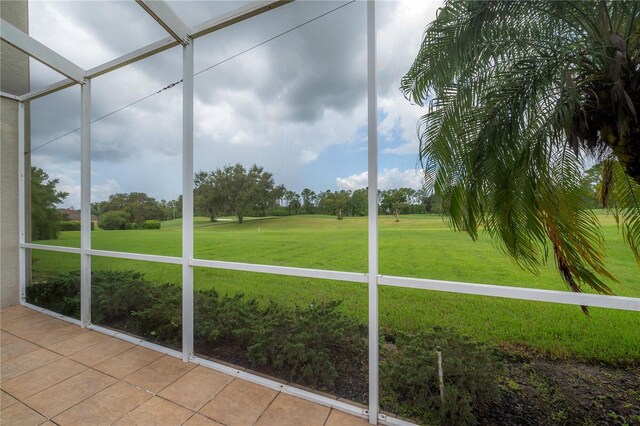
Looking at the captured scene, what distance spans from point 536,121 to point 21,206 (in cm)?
688

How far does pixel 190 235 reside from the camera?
281 cm

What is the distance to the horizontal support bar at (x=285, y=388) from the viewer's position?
2.06 meters

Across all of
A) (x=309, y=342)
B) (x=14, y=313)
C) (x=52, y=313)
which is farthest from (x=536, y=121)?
(x=14, y=313)

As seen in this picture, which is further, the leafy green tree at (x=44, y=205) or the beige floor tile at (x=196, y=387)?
the leafy green tree at (x=44, y=205)

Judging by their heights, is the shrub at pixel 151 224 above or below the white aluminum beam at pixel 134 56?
below

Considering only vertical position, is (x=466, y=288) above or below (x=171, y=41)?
below

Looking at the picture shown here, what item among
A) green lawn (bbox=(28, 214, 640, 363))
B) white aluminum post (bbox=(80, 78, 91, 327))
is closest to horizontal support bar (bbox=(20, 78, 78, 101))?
white aluminum post (bbox=(80, 78, 91, 327))

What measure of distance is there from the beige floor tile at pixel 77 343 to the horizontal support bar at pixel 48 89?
3.39 meters

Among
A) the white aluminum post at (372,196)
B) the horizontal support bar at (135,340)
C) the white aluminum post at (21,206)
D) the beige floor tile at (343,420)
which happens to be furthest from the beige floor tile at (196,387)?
the white aluminum post at (21,206)

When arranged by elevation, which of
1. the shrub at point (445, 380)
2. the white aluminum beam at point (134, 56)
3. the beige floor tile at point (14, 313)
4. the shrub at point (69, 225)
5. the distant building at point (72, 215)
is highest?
the white aluminum beam at point (134, 56)

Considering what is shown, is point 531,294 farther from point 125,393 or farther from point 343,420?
point 125,393

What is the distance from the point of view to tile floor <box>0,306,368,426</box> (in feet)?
6.49

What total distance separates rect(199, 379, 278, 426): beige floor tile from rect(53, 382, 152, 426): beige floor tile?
1.99 feet

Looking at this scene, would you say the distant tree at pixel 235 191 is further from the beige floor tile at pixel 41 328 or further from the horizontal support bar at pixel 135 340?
the beige floor tile at pixel 41 328
